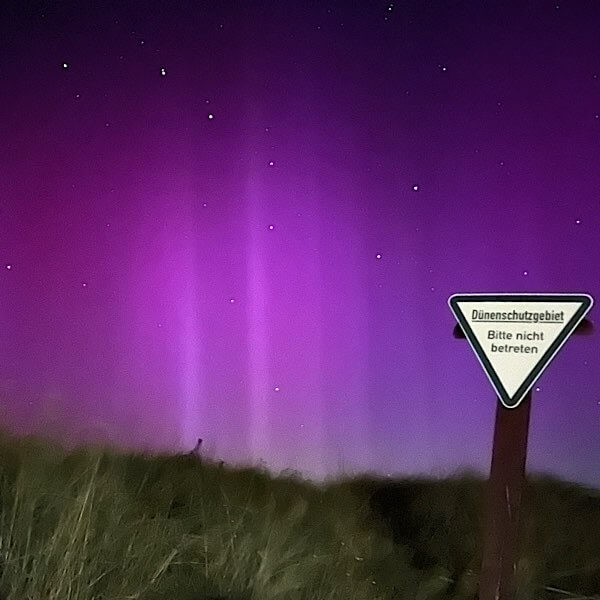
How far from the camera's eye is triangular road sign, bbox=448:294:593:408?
136cm

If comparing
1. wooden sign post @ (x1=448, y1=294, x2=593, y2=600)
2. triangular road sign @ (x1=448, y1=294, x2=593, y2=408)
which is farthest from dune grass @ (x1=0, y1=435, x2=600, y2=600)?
triangular road sign @ (x1=448, y1=294, x2=593, y2=408)

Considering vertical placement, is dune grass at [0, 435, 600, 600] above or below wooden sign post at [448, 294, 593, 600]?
below

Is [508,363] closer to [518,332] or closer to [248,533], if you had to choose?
[518,332]

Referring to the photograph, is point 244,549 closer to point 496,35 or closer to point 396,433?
point 396,433

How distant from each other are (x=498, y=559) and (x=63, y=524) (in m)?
0.73

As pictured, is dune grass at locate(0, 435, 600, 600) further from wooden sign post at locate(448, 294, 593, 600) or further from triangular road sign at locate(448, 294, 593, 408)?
triangular road sign at locate(448, 294, 593, 408)

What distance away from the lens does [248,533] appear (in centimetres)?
172

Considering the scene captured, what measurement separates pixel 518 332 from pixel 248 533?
70 cm

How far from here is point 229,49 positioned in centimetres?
219

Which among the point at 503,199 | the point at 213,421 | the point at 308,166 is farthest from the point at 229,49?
the point at 213,421

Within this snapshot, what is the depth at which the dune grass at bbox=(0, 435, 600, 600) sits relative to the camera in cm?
139

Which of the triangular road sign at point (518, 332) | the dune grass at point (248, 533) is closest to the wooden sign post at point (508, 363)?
the triangular road sign at point (518, 332)

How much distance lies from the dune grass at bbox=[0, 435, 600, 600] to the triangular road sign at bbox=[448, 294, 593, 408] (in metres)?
0.57

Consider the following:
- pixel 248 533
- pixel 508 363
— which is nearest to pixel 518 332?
pixel 508 363
